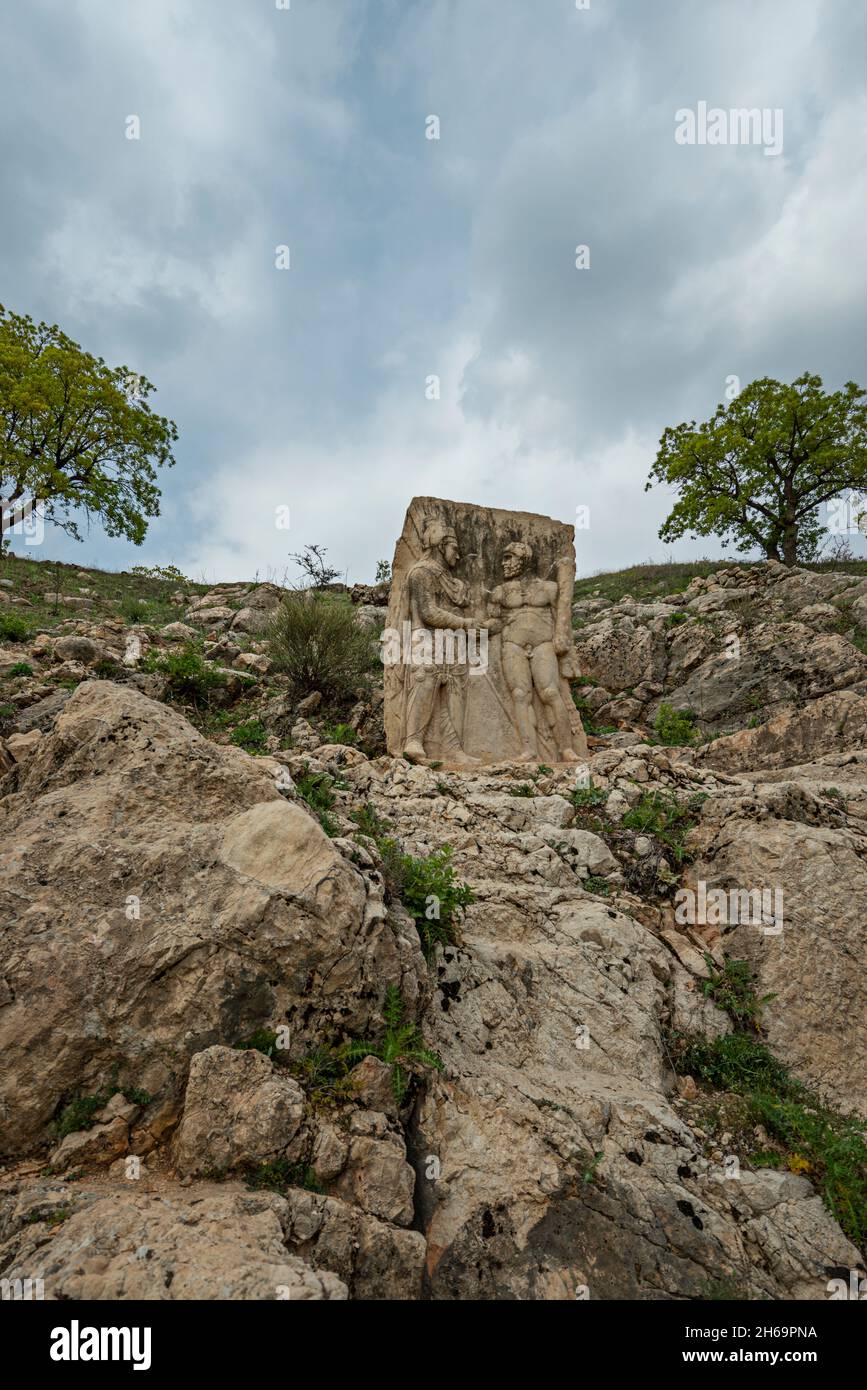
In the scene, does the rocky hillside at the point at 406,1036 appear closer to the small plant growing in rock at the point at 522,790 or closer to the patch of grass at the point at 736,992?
the patch of grass at the point at 736,992

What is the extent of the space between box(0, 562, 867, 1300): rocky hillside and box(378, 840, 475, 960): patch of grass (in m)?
0.02

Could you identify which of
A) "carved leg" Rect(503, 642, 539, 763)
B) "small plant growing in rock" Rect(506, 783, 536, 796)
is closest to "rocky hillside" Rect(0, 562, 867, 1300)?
"small plant growing in rock" Rect(506, 783, 536, 796)

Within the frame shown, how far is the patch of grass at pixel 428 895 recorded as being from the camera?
3.86 metres

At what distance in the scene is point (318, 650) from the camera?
32.1 feet

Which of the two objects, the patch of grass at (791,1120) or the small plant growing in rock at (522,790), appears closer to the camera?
the patch of grass at (791,1120)

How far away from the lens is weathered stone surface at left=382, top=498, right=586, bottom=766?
813cm

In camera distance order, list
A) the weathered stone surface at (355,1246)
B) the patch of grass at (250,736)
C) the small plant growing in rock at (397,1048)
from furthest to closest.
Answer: the patch of grass at (250,736) → the small plant growing in rock at (397,1048) → the weathered stone surface at (355,1246)

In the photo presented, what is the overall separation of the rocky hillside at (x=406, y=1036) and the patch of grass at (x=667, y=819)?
3cm

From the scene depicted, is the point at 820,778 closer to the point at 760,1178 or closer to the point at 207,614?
the point at 760,1178
